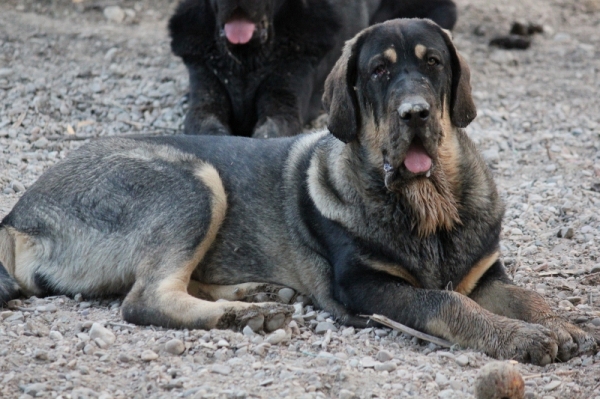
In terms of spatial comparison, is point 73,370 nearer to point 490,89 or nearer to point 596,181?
point 596,181

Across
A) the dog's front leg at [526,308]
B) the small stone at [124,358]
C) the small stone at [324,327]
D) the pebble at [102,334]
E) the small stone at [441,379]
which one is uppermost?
the small stone at [124,358]

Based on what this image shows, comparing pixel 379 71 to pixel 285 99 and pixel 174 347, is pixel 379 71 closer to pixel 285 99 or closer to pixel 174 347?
pixel 174 347

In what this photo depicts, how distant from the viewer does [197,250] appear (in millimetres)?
5762

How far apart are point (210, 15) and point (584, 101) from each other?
408 cm

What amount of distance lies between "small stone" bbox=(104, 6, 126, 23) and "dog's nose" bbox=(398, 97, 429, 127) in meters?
7.34

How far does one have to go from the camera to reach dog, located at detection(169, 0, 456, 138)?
29.2 ft

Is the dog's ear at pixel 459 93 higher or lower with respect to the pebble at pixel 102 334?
higher

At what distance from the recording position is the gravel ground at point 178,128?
4.43 meters

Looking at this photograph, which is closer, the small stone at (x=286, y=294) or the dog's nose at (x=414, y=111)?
the dog's nose at (x=414, y=111)

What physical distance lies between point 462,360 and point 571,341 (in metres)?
0.60

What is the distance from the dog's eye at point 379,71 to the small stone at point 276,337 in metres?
1.51

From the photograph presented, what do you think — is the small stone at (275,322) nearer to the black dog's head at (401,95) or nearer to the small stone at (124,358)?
the small stone at (124,358)

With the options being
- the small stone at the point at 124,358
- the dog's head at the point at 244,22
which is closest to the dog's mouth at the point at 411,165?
the small stone at the point at 124,358

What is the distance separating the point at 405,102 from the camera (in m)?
5.03
